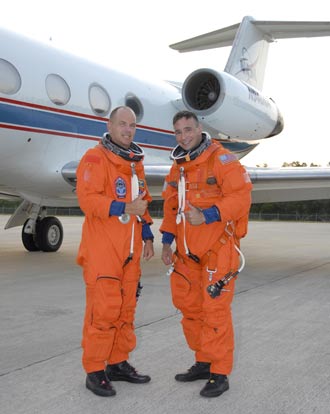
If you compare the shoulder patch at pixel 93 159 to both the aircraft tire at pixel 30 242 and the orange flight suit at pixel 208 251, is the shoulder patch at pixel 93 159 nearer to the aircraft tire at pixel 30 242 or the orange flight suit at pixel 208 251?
the orange flight suit at pixel 208 251

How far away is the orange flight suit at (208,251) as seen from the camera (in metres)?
3.45

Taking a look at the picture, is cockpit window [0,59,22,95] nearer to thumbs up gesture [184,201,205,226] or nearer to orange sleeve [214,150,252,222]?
orange sleeve [214,150,252,222]

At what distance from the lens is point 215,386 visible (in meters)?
3.36

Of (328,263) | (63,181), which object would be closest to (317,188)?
(328,263)

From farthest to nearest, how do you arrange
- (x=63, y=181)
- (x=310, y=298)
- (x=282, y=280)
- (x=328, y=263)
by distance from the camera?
(x=328, y=263)
(x=63, y=181)
(x=282, y=280)
(x=310, y=298)

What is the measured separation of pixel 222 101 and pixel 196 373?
6876 millimetres

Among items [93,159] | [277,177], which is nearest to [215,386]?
[93,159]

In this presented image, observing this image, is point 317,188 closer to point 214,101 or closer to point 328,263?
point 328,263

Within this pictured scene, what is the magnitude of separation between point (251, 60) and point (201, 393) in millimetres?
11123

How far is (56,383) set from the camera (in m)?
3.45

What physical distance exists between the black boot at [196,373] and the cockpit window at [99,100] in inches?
249

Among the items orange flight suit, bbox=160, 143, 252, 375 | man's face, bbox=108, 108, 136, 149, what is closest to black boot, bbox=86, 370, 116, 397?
orange flight suit, bbox=160, 143, 252, 375

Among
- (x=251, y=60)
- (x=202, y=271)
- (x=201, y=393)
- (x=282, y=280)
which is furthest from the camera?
(x=251, y=60)

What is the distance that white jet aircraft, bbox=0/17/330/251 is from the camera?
26.7 ft
